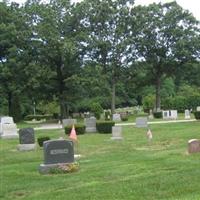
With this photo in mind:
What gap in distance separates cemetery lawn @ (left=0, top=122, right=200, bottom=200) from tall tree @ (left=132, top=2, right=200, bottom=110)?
1670 inches

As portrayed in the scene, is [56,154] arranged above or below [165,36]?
below

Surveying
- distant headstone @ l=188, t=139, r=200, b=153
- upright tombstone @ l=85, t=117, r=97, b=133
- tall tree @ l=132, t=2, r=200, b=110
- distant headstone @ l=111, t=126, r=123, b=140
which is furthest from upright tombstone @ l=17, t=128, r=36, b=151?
tall tree @ l=132, t=2, r=200, b=110

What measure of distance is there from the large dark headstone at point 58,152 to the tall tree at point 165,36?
47.0 metres

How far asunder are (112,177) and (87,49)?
4481 cm

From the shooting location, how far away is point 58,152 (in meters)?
14.3

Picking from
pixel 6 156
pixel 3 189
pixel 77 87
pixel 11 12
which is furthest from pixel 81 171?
pixel 11 12

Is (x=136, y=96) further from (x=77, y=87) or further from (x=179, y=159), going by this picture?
(x=179, y=159)

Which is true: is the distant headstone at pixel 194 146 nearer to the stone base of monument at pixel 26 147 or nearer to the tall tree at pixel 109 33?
the stone base of monument at pixel 26 147

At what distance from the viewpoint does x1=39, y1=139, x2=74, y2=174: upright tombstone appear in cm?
1421

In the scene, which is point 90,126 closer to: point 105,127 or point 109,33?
point 105,127

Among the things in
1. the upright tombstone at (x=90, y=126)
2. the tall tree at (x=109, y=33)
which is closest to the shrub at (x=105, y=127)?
the upright tombstone at (x=90, y=126)

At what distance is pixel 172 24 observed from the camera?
62.3 m

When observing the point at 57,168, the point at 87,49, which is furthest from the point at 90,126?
the point at 87,49

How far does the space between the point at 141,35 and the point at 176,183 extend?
172 feet
